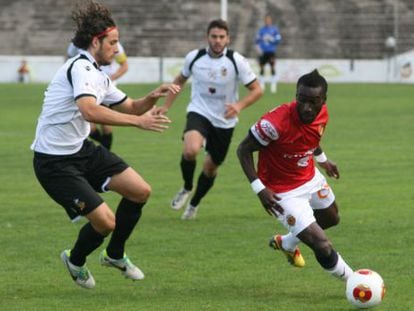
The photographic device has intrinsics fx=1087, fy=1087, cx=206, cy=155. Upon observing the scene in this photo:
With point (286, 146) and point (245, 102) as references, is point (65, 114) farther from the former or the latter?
point (245, 102)

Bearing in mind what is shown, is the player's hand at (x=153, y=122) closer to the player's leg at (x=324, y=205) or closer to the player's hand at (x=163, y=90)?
the player's hand at (x=163, y=90)

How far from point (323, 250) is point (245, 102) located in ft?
15.2

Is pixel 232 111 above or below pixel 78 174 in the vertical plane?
below

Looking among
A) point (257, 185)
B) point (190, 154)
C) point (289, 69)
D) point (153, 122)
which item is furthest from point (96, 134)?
point (289, 69)

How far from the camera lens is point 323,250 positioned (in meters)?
7.81

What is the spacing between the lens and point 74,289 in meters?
8.47

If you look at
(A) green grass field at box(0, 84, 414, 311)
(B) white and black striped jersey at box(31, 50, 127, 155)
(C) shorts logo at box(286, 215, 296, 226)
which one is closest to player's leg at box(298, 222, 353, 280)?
(C) shorts logo at box(286, 215, 296, 226)

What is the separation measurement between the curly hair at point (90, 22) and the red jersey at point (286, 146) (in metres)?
1.36

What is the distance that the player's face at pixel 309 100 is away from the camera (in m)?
7.85

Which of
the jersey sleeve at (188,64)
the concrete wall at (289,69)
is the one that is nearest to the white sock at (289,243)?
the jersey sleeve at (188,64)

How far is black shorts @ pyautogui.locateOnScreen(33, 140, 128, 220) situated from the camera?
8070 millimetres

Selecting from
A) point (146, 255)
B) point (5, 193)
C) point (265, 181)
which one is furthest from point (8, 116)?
point (265, 181)

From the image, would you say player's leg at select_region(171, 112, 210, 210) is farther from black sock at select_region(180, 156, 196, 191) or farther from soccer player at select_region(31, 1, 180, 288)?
soccer player at select_region(31, 1, 180, 288)

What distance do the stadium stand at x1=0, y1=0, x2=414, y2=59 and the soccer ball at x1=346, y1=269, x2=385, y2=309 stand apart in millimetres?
40127
